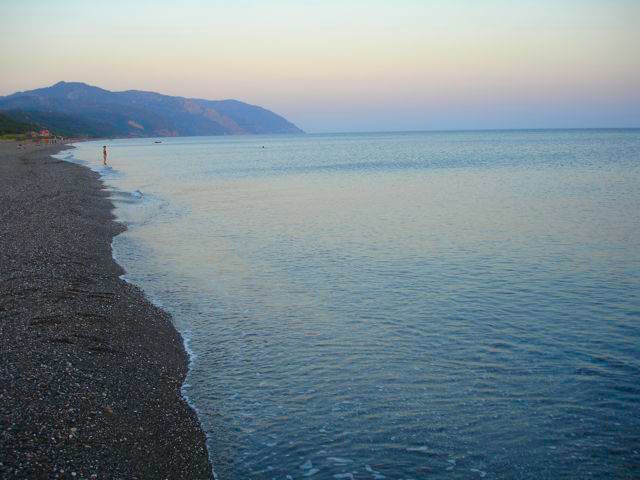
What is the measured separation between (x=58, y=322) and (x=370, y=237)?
17.4 metres

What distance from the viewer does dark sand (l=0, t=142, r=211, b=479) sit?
26.2 ft

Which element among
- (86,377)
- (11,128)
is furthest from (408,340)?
(11,128)

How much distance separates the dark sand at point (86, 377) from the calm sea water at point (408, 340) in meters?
0.72

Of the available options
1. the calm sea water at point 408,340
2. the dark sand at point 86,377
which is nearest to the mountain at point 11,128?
the calm sea water at point 408,340

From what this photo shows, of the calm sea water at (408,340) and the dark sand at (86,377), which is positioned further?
the calm sea water at (408,340)

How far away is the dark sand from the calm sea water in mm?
717

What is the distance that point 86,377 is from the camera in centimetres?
1047

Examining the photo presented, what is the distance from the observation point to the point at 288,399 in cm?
1117

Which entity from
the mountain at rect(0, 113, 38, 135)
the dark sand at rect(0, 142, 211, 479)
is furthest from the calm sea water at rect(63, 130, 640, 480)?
the mountain at rect(0, 113, 38, 135)

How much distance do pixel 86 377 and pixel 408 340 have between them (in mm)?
7490

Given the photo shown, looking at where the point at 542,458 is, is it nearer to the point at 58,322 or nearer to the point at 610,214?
the point at 58,322

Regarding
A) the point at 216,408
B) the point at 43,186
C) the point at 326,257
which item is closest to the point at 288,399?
the point at 216,408

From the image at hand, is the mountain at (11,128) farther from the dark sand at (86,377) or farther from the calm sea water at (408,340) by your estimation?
the dark sand at (86,377)

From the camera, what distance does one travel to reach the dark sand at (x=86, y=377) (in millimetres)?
7973
